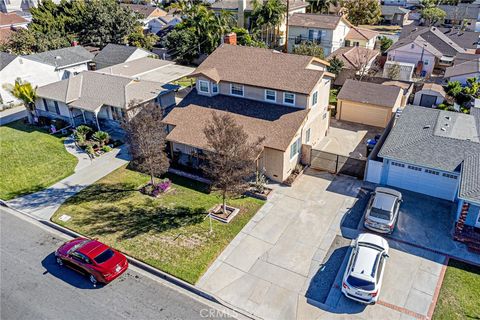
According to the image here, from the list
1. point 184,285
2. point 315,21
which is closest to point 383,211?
point 184,285

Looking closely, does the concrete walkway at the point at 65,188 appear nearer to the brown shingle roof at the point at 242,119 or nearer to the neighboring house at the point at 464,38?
the brown shingle roof at the point at 242,119

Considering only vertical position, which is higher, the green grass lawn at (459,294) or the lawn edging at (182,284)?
the green grass lawn at (459,294)

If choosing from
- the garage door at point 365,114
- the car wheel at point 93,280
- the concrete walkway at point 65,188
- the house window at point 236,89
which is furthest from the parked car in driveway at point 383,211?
the concrete walkway at point 65,188

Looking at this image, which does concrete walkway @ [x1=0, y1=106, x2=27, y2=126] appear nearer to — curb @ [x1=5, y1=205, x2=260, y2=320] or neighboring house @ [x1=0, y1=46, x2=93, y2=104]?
neighboring house @ [x1=0, y1=46, x2=93, y2=104]

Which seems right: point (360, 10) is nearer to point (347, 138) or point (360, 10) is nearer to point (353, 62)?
point (353, 62)

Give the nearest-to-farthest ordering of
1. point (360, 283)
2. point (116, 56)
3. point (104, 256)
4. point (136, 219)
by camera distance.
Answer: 1. point (360, 283)
2. point (104, 256)
3. point (136, 219)
4. point (116, 56)

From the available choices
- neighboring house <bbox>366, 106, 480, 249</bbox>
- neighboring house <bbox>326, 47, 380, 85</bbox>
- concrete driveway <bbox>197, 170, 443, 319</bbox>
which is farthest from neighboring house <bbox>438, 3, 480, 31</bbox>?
concrete driveway <bbox>197, 170, 443, 319</bbox>
